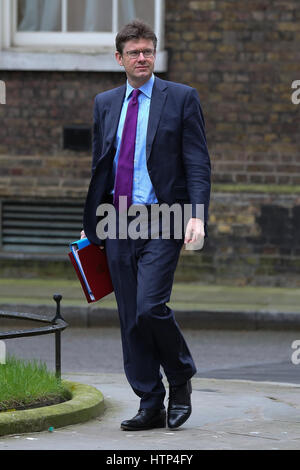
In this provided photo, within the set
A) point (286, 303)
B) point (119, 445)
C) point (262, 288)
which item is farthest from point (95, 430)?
point (262, 288)

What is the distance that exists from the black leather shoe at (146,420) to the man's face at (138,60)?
1603 millimetres

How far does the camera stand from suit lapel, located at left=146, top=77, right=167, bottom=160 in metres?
5.98

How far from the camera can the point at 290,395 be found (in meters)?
7.09

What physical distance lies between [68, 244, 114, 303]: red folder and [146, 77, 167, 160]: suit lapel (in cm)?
Answer: 60

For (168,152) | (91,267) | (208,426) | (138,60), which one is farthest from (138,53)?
(208,426)

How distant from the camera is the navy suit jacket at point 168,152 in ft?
19.5

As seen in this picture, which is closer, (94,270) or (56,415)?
(56,415)

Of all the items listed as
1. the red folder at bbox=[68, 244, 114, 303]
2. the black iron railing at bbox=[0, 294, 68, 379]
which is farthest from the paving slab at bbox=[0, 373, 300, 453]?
the red folder at bbox=[68, 244, 114, 303]

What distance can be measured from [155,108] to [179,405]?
1448mm

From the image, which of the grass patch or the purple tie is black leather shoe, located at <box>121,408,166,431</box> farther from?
the purple tie

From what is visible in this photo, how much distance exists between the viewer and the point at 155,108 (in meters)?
6.05

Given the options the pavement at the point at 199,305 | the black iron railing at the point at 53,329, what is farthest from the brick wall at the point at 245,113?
the black iron railing at the point at 53,329

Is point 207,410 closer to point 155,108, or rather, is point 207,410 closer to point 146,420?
point 146,420

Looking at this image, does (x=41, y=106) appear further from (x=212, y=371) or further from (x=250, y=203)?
(x=212, y=371)
